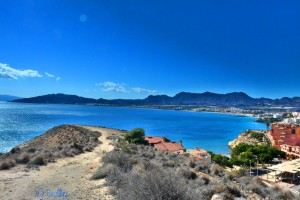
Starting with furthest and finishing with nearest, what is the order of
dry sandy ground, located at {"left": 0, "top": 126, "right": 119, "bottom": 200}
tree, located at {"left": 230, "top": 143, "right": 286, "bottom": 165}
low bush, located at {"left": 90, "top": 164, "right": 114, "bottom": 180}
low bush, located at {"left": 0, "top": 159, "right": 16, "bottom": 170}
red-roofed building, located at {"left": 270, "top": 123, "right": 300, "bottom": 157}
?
red-roofed building, located at {"left": 270, "top": 123, "right": 300, "bottom": 157}, tree, located at {"left": 230, "top": 143, "right": 286, "bottom": 165}, low bush, located at {"left": 0, "top": 159, "right": 16, "bottom": 170}, low bush, located at {"left": 90, "top": 164, "right": 114, "bottom": 180}, dry sandy ground, located at {"left": 0, "top": 126, "right": 119, "bottom": 200}

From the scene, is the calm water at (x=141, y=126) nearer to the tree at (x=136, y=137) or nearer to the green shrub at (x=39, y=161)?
the tree at (x=136, y=137)

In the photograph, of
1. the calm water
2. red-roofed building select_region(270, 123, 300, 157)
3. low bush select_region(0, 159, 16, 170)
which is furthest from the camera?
the calm water

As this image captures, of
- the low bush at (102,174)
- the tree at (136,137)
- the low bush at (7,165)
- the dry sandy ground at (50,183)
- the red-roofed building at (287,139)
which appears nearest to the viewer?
the dry sandy ground at (50,183)

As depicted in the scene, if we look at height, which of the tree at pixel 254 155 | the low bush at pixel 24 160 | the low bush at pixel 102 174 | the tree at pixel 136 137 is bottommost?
the tree at pixel 254 155

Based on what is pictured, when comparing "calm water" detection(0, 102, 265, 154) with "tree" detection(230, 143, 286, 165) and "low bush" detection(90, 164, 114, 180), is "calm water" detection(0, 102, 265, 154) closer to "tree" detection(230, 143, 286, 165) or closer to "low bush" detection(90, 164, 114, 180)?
"tree" detection(230, 143, 286, 165)

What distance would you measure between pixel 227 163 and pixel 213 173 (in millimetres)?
17365

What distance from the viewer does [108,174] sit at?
12031 millimetres

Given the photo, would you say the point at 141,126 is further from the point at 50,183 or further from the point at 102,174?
the point at 50,183

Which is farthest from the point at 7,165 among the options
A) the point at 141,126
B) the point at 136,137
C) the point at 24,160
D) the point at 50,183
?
the point at 141,126

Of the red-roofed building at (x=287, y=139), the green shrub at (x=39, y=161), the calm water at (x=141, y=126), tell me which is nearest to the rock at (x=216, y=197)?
the green shrub at (x=39, y=161)

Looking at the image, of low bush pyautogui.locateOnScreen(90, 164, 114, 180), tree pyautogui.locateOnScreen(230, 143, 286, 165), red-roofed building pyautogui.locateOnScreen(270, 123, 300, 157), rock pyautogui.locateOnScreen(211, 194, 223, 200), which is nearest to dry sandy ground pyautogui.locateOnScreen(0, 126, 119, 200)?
low bush pyautogui.locateOnScreen(90, 164, 114, 180)

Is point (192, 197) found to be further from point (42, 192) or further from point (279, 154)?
point (279, 154)

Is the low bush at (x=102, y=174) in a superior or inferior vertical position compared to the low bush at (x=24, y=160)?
superior

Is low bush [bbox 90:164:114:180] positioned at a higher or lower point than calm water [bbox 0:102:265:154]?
higher
